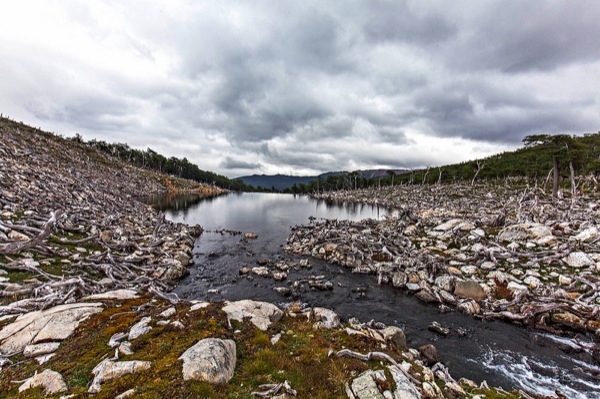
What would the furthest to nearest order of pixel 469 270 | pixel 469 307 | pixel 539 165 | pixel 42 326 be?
pixel 539 165 < pixel 469 270 < pixel 469 307 < pixel 42 326

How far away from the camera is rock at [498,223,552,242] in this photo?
26.0 m

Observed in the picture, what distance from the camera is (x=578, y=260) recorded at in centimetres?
2114

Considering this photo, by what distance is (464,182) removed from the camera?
128 meters

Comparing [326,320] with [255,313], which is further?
[326,320]

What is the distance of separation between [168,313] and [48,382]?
4.54 m

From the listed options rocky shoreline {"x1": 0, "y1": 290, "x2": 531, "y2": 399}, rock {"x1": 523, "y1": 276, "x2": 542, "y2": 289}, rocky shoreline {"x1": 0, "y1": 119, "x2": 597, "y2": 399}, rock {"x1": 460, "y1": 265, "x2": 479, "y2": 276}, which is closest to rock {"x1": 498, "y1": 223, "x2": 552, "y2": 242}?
rock {"x1": 460, "y1": 265, "x2": 479, "y2": 276}

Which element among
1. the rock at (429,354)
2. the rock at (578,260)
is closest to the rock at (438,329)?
the rock at (429,354)

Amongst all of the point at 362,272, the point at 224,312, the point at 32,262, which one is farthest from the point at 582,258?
the point at 32,262

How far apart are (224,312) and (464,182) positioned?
14573 cm

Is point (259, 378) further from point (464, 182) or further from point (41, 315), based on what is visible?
point (464, 182)

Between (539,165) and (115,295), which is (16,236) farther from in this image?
(539,165)

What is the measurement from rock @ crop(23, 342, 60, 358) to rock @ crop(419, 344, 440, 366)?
15.6 meters

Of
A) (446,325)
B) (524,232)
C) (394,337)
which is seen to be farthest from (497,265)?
(394,337)

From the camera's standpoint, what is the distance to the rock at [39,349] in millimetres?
8508
